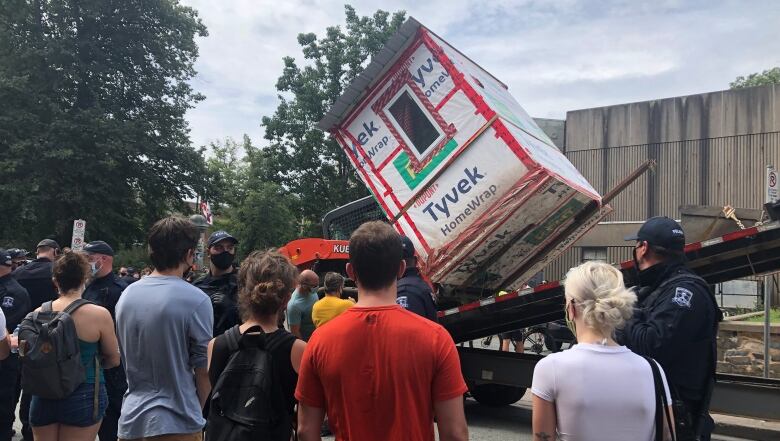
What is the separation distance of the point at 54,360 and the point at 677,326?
3.56 metres

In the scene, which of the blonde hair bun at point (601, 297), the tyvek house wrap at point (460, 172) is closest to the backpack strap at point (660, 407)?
the blonde hair bun at point (601, 297)

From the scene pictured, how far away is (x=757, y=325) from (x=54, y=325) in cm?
1044

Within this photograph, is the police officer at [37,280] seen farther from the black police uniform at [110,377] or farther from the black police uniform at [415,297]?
the black police uniform at [415,297]

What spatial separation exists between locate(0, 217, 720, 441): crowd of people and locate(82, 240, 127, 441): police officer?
0.01 metres

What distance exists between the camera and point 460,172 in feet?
21.1

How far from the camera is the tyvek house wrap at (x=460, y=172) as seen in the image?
6.18 m

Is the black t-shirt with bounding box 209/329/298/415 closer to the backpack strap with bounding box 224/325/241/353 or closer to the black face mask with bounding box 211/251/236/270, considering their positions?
the backpack strap with bounding box 224/325/241/353

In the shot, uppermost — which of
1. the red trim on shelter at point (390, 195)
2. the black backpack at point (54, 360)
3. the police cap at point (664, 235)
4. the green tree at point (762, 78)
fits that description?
the green tree at point (762, 78)

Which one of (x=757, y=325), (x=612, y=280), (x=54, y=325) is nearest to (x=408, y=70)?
(x=54, y=325)

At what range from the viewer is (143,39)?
2516cm

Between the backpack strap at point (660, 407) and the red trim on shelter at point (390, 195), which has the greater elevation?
the red trim on shelter at point (390, 195)

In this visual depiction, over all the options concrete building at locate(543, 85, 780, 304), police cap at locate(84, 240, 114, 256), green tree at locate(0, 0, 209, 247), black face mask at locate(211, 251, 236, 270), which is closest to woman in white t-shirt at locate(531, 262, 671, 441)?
black face mask at locate(211, 251, 236, 270)

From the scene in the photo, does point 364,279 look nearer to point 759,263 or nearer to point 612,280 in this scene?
point 612,280

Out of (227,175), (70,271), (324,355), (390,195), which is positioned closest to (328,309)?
(390,195)
